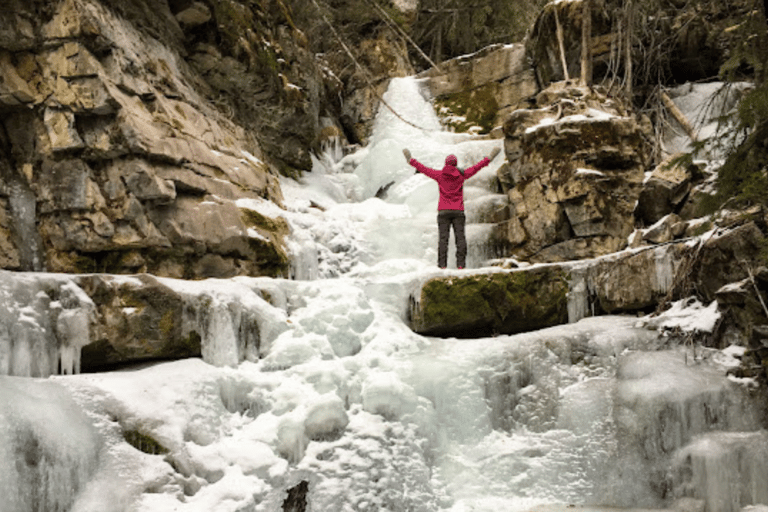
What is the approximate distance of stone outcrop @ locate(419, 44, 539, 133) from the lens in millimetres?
14930

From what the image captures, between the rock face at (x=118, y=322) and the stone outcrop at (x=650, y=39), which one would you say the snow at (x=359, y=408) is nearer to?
the rock face at (x=118, y=322)

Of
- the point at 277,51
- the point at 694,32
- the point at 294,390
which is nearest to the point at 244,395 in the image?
the point at 294,390

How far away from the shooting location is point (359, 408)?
5707 mm

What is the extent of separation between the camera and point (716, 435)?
501 centimetres

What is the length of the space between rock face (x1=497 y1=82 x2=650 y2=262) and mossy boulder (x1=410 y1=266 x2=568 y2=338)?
1.91m

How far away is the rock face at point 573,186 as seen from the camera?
29.2ft

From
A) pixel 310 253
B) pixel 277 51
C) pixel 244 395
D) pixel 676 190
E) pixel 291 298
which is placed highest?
pixel 277 51

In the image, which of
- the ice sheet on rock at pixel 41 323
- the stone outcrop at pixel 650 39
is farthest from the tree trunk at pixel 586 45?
the ice sheet on rock at pixel 41 323

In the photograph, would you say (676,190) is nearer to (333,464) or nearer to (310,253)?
(310,253)

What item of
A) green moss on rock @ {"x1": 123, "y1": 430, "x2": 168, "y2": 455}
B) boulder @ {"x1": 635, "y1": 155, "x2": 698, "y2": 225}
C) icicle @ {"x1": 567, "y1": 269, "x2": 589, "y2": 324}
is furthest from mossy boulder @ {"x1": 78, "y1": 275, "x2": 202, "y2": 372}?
boulder @ {"x1": 635, "y1": 155, "x2": 698, "y2": 225}

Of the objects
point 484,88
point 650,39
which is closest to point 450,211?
point 650,39

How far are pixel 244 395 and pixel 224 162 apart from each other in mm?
4292

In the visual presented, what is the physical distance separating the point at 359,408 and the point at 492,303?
2.24m

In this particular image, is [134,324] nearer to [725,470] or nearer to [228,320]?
[228,320]
